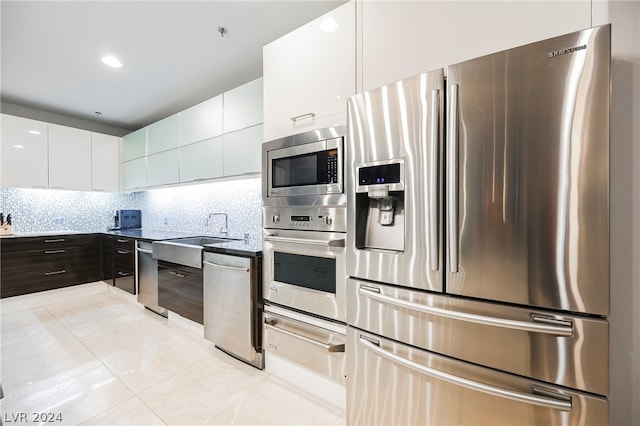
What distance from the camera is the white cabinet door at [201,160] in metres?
2.78

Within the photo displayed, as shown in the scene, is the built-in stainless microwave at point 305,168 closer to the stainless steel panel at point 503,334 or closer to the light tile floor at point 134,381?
the stainless steel panel at point 503,334

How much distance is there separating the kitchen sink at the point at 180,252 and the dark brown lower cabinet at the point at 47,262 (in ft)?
5.80

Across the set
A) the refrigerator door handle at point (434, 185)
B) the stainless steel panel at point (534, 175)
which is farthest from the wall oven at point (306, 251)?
the stainless steel panel at point (534, 175)

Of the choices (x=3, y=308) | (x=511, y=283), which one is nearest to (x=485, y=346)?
(x=511, y=283)

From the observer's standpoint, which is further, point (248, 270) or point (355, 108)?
point (248, 270)

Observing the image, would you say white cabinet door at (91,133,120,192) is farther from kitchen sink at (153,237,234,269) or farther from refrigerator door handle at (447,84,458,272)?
refrigerator door handle at (447,84,458,272)

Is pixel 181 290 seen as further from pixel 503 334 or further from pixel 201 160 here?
pixel 503 334

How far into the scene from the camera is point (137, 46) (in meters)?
2.25

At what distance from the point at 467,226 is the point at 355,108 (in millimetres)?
776

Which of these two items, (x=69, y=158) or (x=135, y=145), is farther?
(x=135, y=145)

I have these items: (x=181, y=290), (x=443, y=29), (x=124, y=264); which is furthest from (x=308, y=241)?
(x=124, y=264)

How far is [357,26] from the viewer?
1537mm

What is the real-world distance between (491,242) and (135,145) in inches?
180

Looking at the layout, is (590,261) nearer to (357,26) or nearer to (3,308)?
(357,26)
